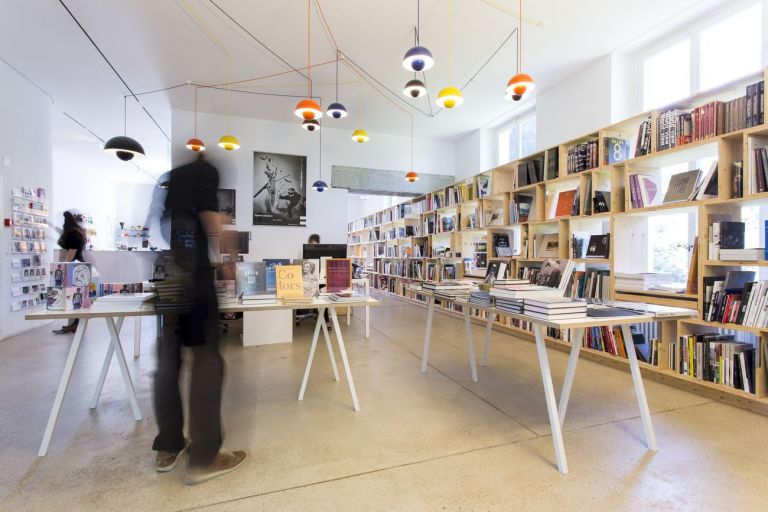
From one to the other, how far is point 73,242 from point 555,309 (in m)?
6.22

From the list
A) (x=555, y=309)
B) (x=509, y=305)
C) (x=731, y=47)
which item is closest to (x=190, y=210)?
(x=509, y=305)

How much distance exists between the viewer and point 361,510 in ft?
4.94

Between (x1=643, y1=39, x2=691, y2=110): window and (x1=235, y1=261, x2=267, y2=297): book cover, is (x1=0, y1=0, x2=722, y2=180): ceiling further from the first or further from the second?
(x1=235, y1=261, x2=267, y2=297): book cover

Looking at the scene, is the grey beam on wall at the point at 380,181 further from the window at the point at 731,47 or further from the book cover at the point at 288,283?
the book cover at the point at 288,283

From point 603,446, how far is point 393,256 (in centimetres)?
775

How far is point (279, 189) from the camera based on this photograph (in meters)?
7.88

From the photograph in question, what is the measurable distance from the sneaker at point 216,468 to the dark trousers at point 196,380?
33mm

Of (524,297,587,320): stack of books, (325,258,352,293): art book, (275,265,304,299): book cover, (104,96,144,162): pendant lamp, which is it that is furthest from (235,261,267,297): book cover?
(104,96,144,162): pendant lamp

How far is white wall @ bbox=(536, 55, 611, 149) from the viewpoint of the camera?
5.09 metres

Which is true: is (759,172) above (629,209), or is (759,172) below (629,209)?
above

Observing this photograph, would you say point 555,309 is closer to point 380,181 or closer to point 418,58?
point 418,58

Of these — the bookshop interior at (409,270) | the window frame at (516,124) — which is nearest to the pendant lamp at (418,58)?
the bookshop interior at (409,270)

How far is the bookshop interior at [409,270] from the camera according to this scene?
5.81 feet

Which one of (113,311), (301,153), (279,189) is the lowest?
(113,311)
